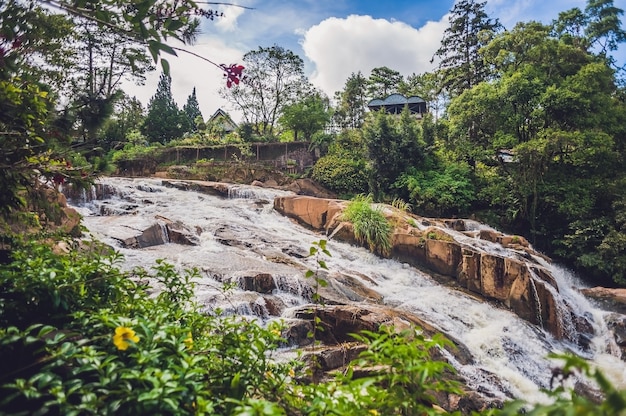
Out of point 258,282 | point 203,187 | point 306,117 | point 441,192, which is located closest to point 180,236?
point 258,282

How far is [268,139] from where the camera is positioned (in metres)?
23.2

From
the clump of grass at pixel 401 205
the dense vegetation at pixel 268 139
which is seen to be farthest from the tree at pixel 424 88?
the clump of grass at pixel 401 205

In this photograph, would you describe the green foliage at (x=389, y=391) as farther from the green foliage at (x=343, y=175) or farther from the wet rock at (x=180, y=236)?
the green foliage at (x=343, y=175)

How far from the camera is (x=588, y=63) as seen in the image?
13820 millimetres

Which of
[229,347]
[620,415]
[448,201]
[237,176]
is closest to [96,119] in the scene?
[229,347]

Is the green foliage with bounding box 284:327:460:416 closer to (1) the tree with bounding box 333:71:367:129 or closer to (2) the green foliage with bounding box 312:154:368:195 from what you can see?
(2) the green foliage with bounding box 312:154:368:195

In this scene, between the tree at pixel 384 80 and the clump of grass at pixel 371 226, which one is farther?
the tree at pixel 384 80

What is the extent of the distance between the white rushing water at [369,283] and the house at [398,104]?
20209 mm

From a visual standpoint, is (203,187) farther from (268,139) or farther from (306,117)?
(306,117)

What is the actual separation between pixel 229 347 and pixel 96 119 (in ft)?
6.21

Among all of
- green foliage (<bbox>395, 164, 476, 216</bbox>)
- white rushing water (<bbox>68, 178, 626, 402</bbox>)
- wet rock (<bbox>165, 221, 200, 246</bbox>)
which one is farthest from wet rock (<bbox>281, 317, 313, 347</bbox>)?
green foliage (<bbox>395, 164, 476, 216</bbox>)

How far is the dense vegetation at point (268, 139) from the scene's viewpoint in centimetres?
120

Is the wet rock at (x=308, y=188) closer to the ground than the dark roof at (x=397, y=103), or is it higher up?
closer to the ground

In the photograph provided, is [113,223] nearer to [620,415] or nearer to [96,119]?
[96,119]
